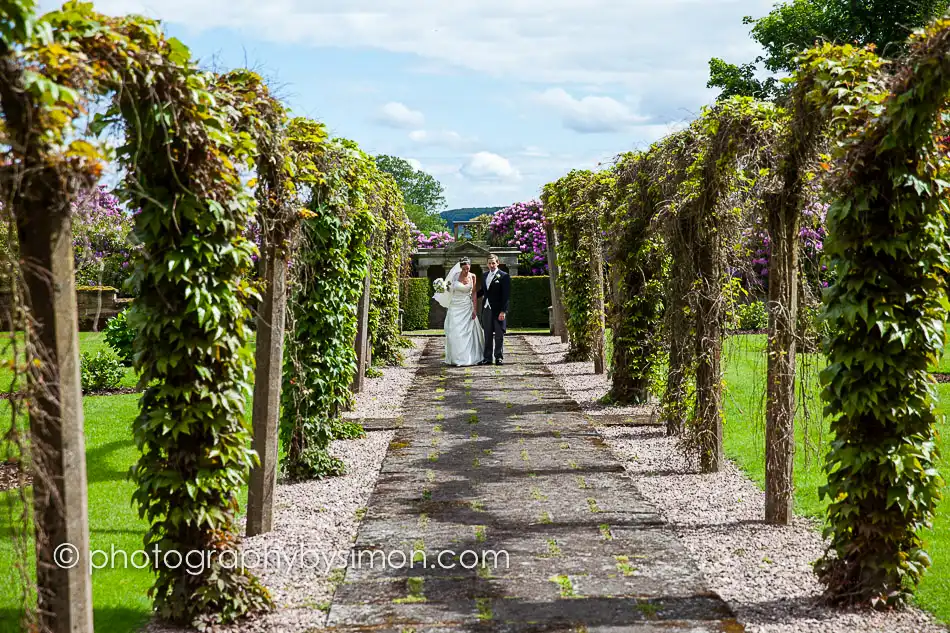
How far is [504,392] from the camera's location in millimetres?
12359

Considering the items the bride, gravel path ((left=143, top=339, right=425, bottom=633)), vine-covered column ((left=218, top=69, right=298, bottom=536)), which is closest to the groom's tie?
the bride

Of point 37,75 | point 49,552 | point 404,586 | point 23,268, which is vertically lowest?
point 404,586

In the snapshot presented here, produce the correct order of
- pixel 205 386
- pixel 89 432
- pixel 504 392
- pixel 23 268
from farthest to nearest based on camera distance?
pixel 504 392
pixel 89 432
pixel 205 386
pixel 23 268

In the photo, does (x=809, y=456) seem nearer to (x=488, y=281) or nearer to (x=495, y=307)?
(x=495, y=307)

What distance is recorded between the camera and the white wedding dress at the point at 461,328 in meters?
15.3

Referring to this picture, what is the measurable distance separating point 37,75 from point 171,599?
2.63 m

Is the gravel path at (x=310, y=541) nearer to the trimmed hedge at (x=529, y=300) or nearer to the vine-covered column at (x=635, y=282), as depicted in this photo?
the vine-covered column at (x=635, y=282)

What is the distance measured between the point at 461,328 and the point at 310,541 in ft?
32.2

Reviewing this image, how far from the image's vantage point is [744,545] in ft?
18.7

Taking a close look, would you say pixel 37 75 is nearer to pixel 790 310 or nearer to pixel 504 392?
pixel 790 310

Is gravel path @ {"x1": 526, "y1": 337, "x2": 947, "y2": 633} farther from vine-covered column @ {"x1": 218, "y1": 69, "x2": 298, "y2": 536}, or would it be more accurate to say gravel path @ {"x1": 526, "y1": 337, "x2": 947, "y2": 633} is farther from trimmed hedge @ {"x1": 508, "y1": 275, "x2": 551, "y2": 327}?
trimmed hedge @ {"x1": 508, "y1": 275, "x2": 551, "y2": 327}

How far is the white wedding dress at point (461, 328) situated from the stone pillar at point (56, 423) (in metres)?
11.7

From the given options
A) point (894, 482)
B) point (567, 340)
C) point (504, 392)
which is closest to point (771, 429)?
point (894, 482)

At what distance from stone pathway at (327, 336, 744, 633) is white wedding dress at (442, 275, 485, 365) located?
564 centimetres
